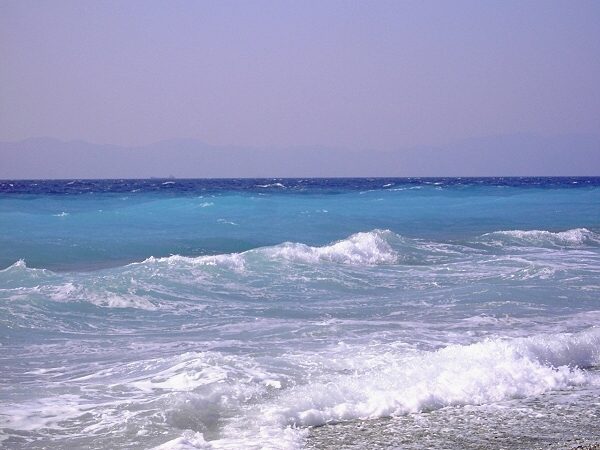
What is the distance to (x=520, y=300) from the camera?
37.1ft

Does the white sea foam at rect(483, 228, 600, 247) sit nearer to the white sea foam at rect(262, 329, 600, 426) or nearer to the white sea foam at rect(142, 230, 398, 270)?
the white sea foam at rect(142, 230, 398, 270)

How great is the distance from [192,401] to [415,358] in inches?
95.1

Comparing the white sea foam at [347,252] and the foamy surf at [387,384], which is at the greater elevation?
the white sea foam at [347,252]

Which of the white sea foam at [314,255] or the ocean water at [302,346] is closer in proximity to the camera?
the ocean water at [302,346]

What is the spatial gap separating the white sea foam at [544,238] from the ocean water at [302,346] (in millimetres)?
1046

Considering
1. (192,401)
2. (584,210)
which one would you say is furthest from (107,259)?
(584,210)

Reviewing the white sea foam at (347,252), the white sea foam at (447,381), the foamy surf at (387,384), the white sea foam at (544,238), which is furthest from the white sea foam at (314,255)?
the white sea foam at (447,381)

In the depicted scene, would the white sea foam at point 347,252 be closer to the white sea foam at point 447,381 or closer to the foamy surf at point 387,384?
the foamy surf at point 387,384

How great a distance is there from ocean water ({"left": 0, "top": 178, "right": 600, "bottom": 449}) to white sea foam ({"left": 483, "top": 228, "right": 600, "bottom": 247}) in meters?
1.05

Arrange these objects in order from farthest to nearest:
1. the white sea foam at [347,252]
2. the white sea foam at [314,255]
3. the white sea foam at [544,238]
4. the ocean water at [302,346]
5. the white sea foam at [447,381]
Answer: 1. the white sea foam at [544,238]
2. the white sea foam at [347,252]
3. the white sea foam at [314,255]
4. the white sea foam at [447,381]
5. the ocean water at [302,346]

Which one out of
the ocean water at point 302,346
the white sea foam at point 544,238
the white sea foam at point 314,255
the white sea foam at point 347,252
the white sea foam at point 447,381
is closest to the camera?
the ocean water at point 302,346

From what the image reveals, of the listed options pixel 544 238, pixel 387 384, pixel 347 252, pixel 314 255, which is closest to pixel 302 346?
pixel 387 384

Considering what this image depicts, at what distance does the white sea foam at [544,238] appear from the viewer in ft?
68.8

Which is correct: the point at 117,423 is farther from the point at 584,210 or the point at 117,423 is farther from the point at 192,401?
the point at 584,210
